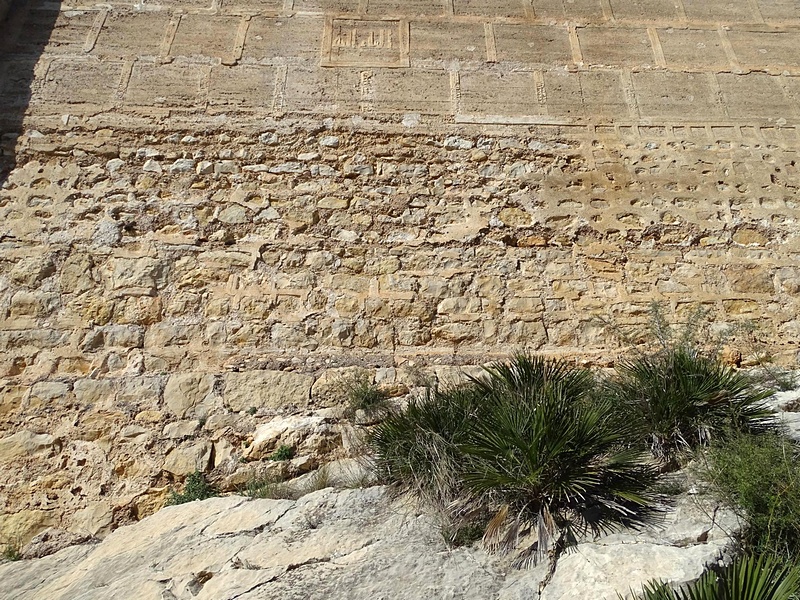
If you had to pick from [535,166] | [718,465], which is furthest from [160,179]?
[718,465]

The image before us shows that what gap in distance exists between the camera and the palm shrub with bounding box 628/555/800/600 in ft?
7.52

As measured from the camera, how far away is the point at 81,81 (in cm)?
569

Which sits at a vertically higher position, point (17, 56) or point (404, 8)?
point (404, 8)

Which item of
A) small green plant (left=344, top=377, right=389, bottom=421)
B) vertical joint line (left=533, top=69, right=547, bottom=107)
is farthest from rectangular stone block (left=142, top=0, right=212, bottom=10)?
small green plant (left=344, top=377, right=389, bottom=421)

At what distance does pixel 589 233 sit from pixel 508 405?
91.5 inches

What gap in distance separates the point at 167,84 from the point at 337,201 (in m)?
1.76

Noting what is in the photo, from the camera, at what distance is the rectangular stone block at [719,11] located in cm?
639

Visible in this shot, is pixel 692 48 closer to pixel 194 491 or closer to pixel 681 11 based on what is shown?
pixel 681 11

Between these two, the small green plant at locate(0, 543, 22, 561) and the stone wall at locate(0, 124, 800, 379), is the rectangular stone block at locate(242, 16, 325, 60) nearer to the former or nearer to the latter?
the stone wall at locate(0, 124, 800, 379)

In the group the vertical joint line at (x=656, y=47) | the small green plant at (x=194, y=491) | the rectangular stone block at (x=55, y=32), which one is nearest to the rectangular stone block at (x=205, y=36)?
the rectangular stone block at (x=55, y=32)

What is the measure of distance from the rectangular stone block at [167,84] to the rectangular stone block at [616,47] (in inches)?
128

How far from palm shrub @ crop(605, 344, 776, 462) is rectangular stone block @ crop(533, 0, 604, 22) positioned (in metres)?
3.80

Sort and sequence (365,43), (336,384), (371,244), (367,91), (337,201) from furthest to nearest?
(365,43) < (367,91) < (337,201) < (371,244) < (336,384)

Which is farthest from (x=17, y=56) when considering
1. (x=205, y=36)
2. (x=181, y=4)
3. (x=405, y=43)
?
(x=405, y=43)
